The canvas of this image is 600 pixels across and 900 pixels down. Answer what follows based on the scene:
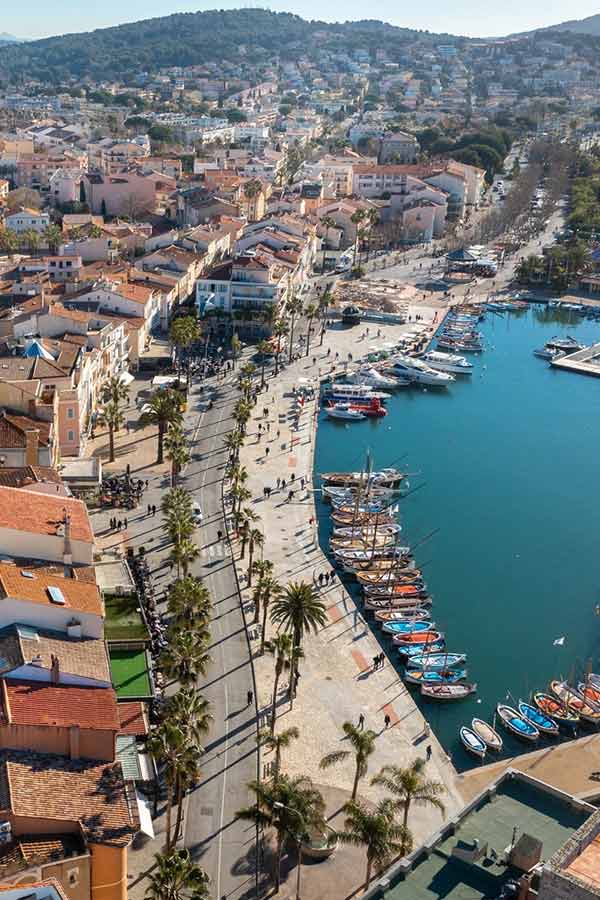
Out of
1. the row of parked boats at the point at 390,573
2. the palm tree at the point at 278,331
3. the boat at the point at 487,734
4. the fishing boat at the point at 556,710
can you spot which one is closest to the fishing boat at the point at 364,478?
the row of parked boats at the point at 390,573

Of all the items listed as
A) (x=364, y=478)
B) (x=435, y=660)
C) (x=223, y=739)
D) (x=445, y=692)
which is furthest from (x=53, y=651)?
(x=364, y=478)

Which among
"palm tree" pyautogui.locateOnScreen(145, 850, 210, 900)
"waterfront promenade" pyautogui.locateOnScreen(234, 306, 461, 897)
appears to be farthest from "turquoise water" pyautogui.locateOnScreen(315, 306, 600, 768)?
"palm tree" pyautogui.locateOnScreen(145, 850, 210, 900)

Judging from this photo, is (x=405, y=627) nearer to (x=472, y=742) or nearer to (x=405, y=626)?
(x=405, y=626)

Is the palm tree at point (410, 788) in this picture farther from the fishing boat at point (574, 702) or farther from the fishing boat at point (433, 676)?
the fishing boat at point (574, 702)

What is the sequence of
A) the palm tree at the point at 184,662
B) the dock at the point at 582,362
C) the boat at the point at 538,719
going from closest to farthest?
the palm tree at the point at 184,662 → the boat at the point at 538,719 → the dock at the point at 582,362

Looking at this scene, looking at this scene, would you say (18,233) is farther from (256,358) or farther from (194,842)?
(194,842)

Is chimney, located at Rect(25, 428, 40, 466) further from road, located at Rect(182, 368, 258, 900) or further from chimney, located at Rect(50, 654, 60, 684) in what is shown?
chimney, located at Rect(50, 654, 60, 684)
